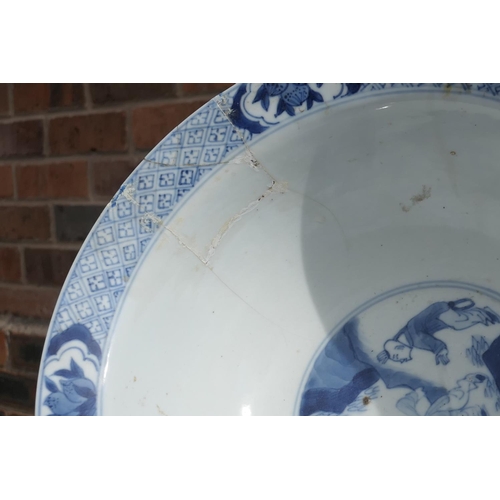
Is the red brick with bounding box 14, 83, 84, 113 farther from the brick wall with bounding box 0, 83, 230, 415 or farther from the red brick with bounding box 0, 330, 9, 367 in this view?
the red brick with bounding box 0, 330, 9, 367

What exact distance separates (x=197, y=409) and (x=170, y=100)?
404mm

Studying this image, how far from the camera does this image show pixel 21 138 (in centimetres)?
77

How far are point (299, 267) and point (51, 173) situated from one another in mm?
396

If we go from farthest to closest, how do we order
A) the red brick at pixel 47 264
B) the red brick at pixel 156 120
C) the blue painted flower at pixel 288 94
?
the red brick at pixel 47 264, the red brick at pixel 156 120, the blue painted flower at pixel 288 94

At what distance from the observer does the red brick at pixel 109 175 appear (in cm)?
71

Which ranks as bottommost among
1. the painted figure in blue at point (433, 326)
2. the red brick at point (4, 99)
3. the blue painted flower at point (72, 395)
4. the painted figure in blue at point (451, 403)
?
the painted figure in blue at point (451, 403)

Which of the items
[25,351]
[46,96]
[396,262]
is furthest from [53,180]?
[396,262]

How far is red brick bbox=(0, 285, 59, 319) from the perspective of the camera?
0.79 metres

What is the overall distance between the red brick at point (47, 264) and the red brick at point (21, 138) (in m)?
0.15

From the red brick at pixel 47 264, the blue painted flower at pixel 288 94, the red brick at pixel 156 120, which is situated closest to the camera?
the blue painted flower at pixel 288 94

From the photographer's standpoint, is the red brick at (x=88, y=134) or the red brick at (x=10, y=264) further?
the red brick at (x=10, y=264)

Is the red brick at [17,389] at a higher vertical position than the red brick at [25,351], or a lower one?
lower

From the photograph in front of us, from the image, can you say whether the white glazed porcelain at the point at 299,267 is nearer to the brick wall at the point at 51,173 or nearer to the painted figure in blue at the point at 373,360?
the painted figure in blue at the point at 373,360

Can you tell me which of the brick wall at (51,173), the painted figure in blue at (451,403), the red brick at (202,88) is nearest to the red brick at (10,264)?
the brick wall at (51,173)
